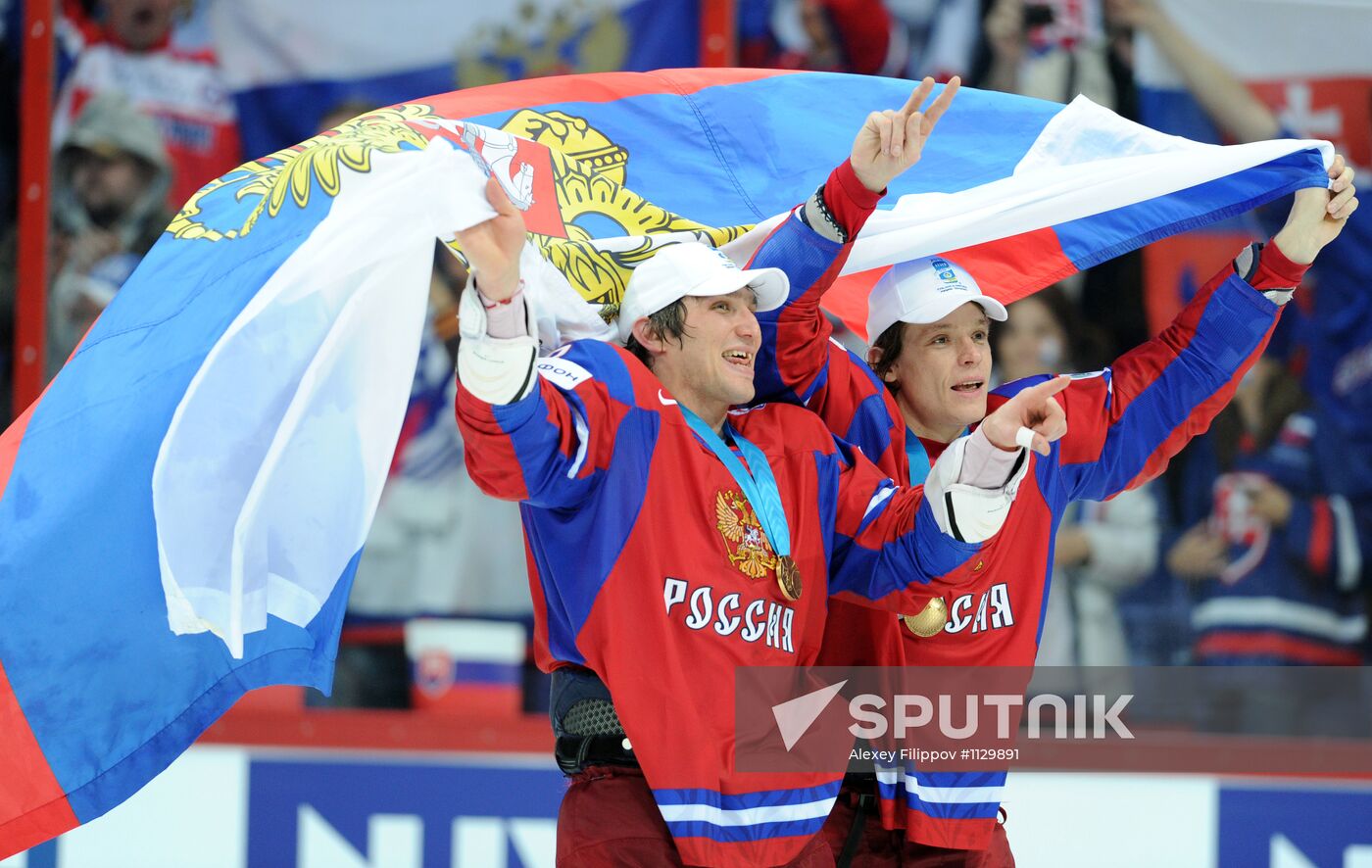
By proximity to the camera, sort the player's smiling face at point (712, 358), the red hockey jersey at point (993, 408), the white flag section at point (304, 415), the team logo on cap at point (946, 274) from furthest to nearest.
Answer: the team logo on cap at point (946, 274) → the red hockey jersey at point (993, 408) → the player's smiling face at point (712, 358) → the white flag section at point (304, 415)

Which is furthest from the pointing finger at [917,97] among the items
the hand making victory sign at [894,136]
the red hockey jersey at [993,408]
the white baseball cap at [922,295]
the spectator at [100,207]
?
the spectator at [100,207]

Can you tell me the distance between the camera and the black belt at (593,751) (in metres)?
2.77

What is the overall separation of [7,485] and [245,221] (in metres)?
0.56

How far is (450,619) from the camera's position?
5984mm

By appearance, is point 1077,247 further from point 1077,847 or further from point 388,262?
point 1077,847

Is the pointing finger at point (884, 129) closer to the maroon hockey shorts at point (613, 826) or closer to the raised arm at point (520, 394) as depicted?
the raised arm at point (520, 394)

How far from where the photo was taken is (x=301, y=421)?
8.23 feet

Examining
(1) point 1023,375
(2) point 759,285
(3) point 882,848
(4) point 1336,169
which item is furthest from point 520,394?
(1) point 1023,375

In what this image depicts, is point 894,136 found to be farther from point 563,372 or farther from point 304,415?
point 304,415

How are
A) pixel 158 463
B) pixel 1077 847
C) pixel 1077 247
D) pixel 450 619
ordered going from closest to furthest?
pixel 158 463 → pixel 1077 247 → pixel 1077 847 → pixel 450 619

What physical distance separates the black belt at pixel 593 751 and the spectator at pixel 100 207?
12.5 ft

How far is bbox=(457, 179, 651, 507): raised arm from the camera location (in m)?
2.33

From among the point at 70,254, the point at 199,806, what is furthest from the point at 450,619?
the point at 70,254

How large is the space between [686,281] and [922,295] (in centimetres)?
58
